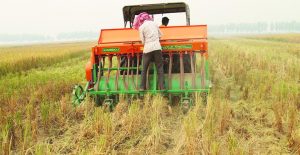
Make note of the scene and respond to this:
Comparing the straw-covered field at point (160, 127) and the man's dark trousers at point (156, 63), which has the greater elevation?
the man's dark trousers at point (156, 63)

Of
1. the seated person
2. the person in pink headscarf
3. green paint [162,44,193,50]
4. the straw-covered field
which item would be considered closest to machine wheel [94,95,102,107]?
the straw-covered field

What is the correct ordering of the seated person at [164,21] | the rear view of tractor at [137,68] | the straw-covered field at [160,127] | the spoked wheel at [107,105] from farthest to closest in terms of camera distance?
the seated person at [164,21] → the rear view of tractor at [137,68] → the spoked wheel at [107,105] → the straw-covered field at [160,127]

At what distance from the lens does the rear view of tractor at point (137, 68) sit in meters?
5.92

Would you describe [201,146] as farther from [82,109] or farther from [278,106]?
[82,109]

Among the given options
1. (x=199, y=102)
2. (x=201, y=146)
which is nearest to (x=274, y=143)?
(x=201, y=146)

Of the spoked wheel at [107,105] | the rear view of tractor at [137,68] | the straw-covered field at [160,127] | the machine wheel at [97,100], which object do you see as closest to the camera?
the straw-covered field at [160,127]

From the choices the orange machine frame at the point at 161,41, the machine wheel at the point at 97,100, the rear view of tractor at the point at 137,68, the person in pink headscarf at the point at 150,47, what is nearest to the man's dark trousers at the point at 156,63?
the person in pink headscarf at the point at 150,47

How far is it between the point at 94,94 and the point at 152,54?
4.04ft

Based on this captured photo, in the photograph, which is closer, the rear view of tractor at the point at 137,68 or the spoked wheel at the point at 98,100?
the rear view of tractor at the point at 137,68

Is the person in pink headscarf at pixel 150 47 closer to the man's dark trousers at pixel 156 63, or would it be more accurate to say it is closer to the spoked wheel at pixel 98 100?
the man's dark trousers at pixel 156 63

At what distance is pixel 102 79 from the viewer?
6.51 metres

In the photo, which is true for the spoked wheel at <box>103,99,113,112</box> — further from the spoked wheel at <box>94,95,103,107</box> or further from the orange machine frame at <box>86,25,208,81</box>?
the orange machine frame at <box>86,25,208,81</box>

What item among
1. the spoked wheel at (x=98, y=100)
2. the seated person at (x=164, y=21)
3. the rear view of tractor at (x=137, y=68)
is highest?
the seated person at (x=164, y=21)

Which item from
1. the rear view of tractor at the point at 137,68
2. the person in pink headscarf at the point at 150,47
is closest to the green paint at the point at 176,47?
the rear view of tractor at the point at 137,68
